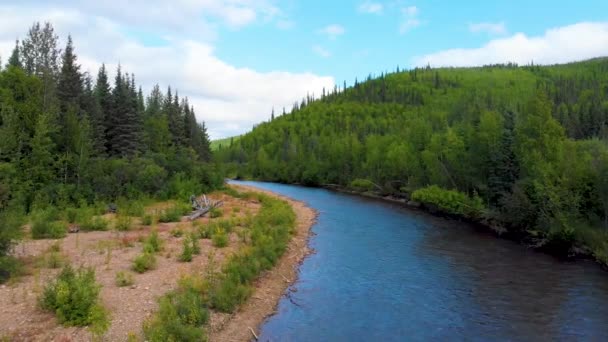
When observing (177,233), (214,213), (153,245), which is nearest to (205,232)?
(177,233)

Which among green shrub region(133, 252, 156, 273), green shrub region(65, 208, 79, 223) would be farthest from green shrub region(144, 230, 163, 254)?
green shrub region(65, 208, 79, 223)

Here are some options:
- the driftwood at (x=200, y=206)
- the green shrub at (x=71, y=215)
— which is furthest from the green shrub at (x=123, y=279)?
the driftwood at (x=200, y=206)

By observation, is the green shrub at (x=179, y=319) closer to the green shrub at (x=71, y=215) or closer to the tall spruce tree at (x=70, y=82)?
the green shrub at (x=71, y=215)

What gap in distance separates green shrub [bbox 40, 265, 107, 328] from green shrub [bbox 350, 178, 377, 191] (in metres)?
69.2

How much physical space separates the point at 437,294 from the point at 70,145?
3728cm

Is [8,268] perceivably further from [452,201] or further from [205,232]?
[452,201]

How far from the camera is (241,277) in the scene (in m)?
21.7

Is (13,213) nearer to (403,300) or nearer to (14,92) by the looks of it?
(403,300)

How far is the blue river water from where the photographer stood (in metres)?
17.9

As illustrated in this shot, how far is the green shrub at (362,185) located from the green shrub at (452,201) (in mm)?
21977

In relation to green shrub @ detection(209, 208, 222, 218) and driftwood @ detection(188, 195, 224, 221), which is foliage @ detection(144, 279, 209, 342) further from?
green shrub @ detection(209, 208, 222, 218)

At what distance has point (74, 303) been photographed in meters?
15.6

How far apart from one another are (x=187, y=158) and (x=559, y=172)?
45979 mm

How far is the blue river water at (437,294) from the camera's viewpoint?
17.9 meters
